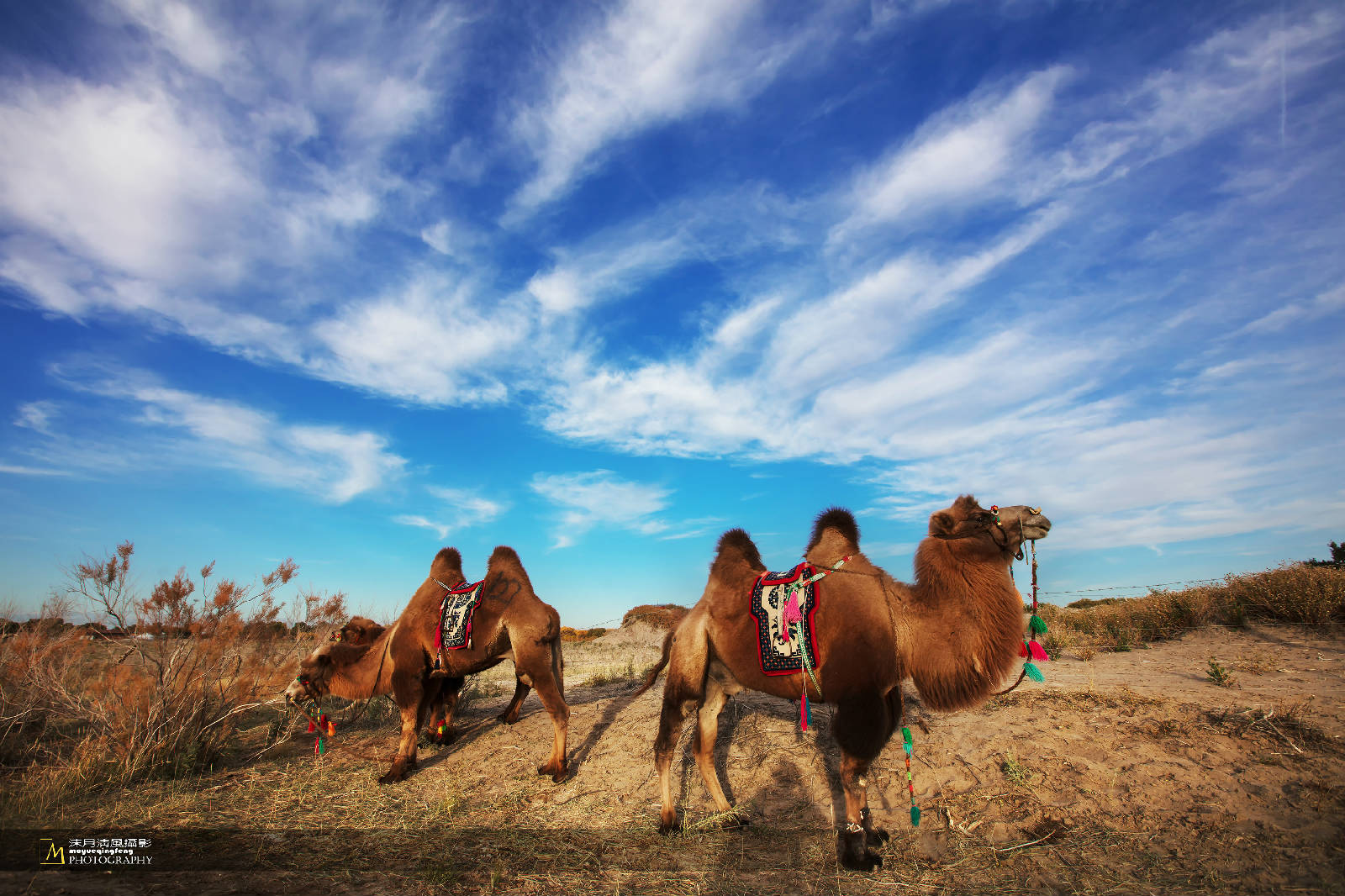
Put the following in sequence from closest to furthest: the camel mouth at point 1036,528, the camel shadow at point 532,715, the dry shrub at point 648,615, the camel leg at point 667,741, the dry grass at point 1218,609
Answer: the camel mouth at point 1036,528 < the camel leg at point 667,741 < the camel shadow at point 532,715 < the dry grass at point 1218,609 < the dry shrub at point 648,615

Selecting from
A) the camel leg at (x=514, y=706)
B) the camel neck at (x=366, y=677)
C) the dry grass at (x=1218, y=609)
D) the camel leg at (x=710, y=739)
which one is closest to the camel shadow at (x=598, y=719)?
the camel leg at (x=514, y=706)

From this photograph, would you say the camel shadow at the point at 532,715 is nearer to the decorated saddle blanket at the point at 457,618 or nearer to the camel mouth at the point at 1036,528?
the decorated saddle blanket at the point at 457,618

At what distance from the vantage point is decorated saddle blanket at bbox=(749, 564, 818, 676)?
5777mm

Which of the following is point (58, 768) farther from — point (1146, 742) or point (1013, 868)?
point (1146, 742)

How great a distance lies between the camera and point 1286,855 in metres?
4.44

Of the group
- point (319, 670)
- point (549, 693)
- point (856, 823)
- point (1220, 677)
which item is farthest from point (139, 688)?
point (1220, 677)

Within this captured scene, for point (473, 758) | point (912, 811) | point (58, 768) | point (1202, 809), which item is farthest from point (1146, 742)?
point (58, 768)

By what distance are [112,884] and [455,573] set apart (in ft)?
18.5

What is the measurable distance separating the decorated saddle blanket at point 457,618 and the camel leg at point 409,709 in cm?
67

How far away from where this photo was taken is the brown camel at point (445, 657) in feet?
28.9

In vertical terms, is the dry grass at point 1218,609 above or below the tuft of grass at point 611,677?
above

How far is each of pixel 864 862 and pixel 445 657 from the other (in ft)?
21.0

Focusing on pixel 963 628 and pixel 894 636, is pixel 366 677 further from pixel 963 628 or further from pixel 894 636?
pixel 963 628

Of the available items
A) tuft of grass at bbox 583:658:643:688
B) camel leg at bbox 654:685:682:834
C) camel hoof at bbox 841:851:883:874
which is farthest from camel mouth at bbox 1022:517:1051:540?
tuft of grass at bbox 583:658:643:688
